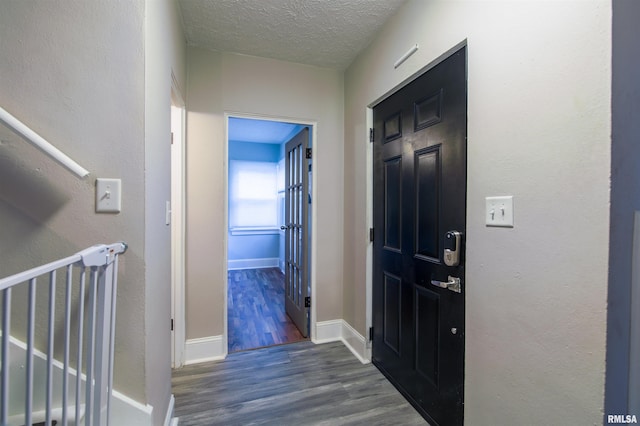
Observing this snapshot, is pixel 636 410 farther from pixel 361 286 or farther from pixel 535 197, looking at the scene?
pixel 361 286

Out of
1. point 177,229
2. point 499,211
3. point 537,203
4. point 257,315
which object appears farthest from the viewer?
point 257,315

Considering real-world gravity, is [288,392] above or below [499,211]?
below

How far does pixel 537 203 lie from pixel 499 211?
0.15 m

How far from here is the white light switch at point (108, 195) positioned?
3.35 feet

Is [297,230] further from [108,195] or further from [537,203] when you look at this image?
[537,203]

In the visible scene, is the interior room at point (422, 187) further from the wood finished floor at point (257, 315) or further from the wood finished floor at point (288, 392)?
the wood finished floor at point (257, 315)

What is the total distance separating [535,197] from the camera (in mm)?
987

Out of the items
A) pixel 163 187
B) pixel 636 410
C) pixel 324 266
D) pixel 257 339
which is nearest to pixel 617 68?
pixel 636 410

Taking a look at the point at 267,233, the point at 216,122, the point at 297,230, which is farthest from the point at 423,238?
the point at 267,233

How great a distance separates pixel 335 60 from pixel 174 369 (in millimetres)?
2844

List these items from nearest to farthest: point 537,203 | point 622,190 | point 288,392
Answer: point 622,190 → point 537,203 → point 288,392

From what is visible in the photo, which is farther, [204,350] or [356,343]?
[356,343]

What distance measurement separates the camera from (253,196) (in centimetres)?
545

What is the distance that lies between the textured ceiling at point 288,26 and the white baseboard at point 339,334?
2376 millimetres
